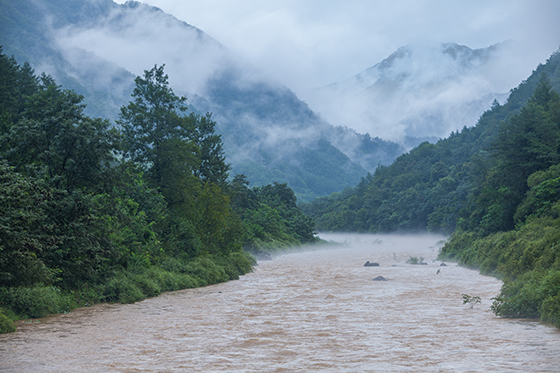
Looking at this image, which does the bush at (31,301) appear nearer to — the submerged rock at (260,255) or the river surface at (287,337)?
the river surface at (287,337)

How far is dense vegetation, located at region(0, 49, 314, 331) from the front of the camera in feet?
59.3

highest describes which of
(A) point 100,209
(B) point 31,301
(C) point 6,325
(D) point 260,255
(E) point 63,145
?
(E) point 63,145

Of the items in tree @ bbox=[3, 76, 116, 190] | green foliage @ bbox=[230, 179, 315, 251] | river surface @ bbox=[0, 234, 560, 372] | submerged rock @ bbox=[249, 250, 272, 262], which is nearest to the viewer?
river surface @ bbox=[0, 234, 560, 372]

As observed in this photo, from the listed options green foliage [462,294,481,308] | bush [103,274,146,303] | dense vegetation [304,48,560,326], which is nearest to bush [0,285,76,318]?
bush [103,274,146,303]

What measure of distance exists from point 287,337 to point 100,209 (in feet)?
39.0

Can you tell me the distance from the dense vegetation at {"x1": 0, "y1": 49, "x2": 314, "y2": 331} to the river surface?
1629 mm

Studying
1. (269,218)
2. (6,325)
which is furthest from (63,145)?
(269,218)

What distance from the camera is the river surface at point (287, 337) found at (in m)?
12.2

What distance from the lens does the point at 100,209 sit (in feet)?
76.3

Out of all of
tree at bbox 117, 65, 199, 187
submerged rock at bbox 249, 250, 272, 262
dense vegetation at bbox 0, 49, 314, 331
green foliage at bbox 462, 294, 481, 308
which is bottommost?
submerged rock at bbox 249, 250, 272, 262

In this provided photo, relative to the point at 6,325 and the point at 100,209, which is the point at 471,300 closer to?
the point at 100,209

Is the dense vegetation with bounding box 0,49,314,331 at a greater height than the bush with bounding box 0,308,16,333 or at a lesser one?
greater

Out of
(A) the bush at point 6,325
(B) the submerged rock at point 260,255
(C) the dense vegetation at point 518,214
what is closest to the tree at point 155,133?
(A) the bush at point 6,325

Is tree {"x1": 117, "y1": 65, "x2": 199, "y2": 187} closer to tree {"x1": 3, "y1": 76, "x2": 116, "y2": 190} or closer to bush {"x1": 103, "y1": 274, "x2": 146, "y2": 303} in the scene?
tree {"x1": 3, "y1": 76, "x2": 116, "y2": 190}
